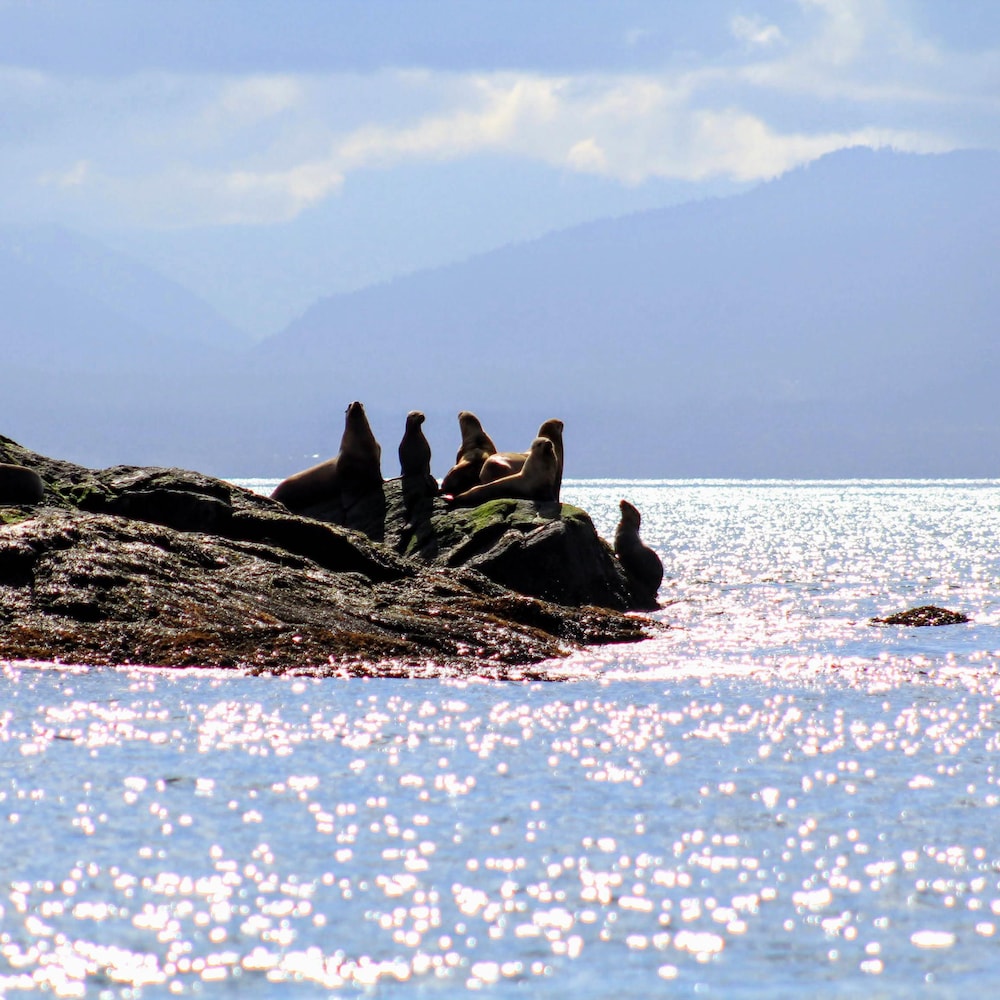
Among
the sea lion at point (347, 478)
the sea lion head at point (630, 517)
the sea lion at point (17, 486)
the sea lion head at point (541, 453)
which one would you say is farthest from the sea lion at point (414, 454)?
the sea lion at point (17, 486)

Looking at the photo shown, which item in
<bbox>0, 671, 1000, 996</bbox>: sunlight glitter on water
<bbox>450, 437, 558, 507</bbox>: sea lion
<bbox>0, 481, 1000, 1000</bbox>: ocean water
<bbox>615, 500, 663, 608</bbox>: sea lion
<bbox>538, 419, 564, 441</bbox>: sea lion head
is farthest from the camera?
<bbox>538, 419, 564, 441</bbox>: sea lion head

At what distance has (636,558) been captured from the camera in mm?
23891

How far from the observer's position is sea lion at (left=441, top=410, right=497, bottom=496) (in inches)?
1003

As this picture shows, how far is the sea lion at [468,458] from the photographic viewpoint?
25469mm

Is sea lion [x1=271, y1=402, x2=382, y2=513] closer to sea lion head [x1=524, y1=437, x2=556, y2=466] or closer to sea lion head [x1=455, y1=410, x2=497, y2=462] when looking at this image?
sea lion head [x1=455, y1=410, x2=497, y2=462]

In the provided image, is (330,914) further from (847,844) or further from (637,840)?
(847,844)

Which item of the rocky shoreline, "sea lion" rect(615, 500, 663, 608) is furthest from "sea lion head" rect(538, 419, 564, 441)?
the rocky shoreline

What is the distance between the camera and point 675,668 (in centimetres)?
1569

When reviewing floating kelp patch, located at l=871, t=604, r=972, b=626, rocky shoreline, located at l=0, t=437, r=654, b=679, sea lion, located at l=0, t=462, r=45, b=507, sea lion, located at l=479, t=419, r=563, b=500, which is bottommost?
floating kelp patch, located at l=871, t=604, r=972, b=626

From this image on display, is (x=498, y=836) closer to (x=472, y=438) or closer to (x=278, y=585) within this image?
(x=278, y=585)

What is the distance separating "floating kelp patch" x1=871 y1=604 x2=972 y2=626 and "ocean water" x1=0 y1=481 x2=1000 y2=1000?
6.75 meters

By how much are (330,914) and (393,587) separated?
10745 millimetres

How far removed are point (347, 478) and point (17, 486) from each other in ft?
22.5

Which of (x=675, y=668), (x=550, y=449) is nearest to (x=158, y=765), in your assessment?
(x=675, y=668)
